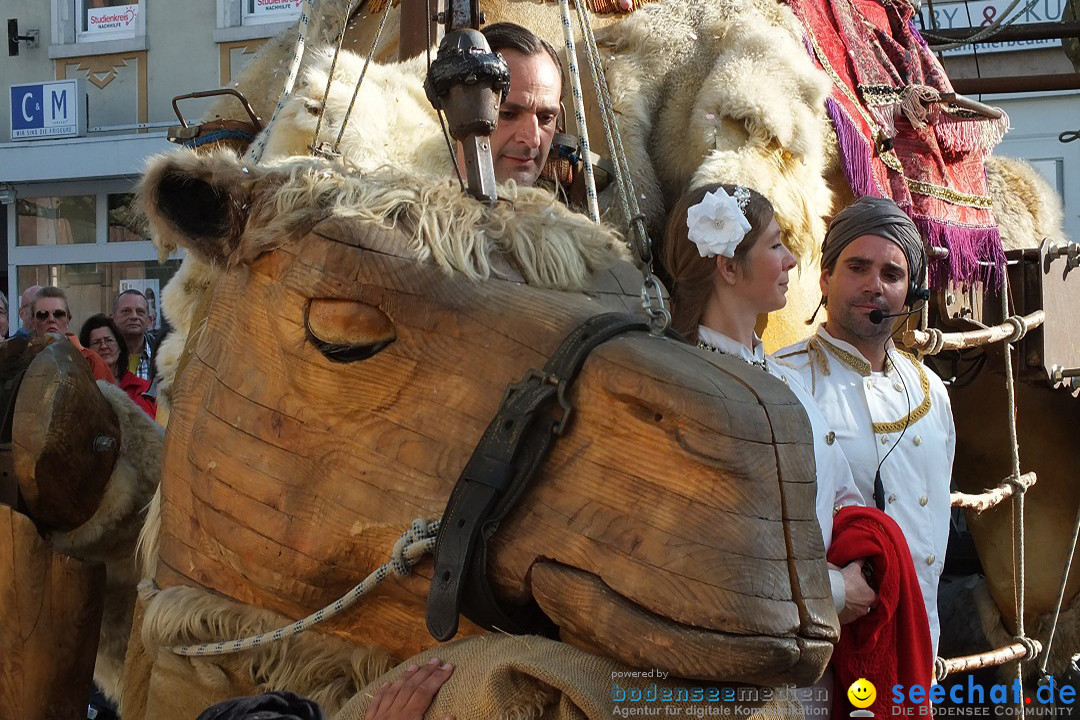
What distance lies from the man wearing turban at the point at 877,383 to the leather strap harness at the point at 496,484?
4.78ft

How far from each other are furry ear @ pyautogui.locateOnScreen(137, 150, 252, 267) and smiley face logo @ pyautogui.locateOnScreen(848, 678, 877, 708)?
145cm

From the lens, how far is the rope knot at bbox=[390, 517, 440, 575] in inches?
66.0

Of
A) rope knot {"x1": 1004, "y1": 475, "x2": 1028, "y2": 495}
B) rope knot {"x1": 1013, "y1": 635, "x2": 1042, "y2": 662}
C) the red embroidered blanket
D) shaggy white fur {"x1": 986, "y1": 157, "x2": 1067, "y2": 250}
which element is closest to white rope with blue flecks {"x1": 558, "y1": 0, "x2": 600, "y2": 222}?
the red embroidered blanket

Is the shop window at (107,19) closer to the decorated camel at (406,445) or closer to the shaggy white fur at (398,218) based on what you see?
the decorated camel at (406,445)

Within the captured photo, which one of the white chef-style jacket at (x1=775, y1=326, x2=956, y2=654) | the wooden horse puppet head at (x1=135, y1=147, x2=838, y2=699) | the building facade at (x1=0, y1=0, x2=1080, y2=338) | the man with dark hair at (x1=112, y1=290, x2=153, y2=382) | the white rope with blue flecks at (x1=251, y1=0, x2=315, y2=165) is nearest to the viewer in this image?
the wooden horse puppet head at (x1=135, y1=147, x2=838, y2=699)

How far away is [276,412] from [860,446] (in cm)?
164

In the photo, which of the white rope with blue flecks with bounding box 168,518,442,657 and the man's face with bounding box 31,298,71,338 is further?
the man's face with bounding box 31,298,71,338

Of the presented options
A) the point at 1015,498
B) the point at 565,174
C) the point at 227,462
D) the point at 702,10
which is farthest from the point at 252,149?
the point at 1015,498

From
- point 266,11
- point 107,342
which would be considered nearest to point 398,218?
point 107,342

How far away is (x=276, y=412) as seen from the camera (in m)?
1.88

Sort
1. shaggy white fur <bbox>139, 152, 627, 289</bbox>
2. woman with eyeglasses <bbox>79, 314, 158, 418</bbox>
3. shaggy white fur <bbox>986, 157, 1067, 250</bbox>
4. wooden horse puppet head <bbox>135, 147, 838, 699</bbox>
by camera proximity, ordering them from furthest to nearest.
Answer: woman with eyeglasses <bbox>79, 314, 158, 418</bbox> → shaggy white fur <bbox>986, 157, 1067, 250</bbox> → shaggy white fur <bbox>139, 152, 627, 289</bbox> → wooden horse puppet head <bbox>135, 147, 838, 699</bbox>

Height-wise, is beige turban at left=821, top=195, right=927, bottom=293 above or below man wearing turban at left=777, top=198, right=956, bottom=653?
above

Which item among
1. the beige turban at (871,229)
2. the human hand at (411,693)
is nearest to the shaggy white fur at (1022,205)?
the beige turban at (871,229)

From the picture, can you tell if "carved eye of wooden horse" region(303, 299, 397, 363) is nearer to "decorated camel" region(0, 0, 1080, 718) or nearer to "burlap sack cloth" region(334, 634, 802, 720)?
"decorated camel" region(0, 0, 1080, 718)
